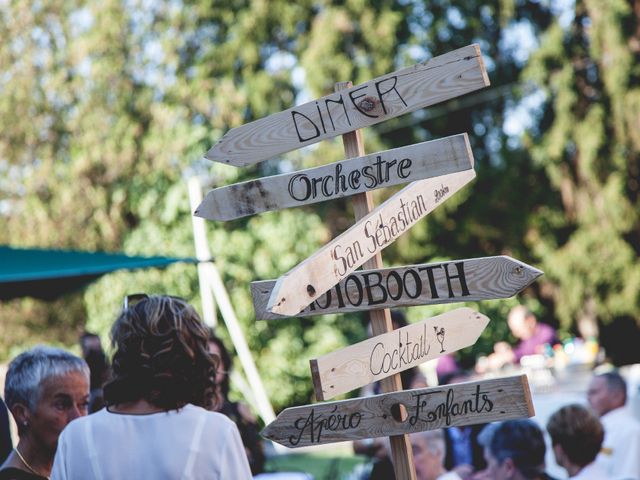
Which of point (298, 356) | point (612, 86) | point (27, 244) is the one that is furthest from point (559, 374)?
point (27, 244)

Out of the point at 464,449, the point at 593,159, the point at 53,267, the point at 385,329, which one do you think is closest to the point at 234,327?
the point at 53,267

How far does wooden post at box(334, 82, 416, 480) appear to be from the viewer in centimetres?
310

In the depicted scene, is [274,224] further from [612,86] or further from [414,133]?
[612,86]

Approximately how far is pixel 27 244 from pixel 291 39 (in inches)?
270

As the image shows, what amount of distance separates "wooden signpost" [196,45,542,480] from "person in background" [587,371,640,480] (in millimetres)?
2351

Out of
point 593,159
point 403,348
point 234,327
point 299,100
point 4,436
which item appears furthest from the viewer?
point 299,100

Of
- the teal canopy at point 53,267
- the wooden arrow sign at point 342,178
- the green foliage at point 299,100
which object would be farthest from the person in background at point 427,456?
the green foliage at point 299,100

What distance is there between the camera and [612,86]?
1945 centimetres

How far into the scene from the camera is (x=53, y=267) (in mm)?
7285

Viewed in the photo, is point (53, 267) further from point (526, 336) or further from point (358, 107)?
point (358, 107)

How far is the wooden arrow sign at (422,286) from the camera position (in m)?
2.95

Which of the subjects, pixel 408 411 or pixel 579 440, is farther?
pixel 579 440

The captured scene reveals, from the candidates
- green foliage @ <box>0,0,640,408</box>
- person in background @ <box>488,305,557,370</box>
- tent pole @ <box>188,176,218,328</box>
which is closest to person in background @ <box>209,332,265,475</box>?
person in background @ <box>488,305,557,370</box>

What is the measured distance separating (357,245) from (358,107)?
468 mm
